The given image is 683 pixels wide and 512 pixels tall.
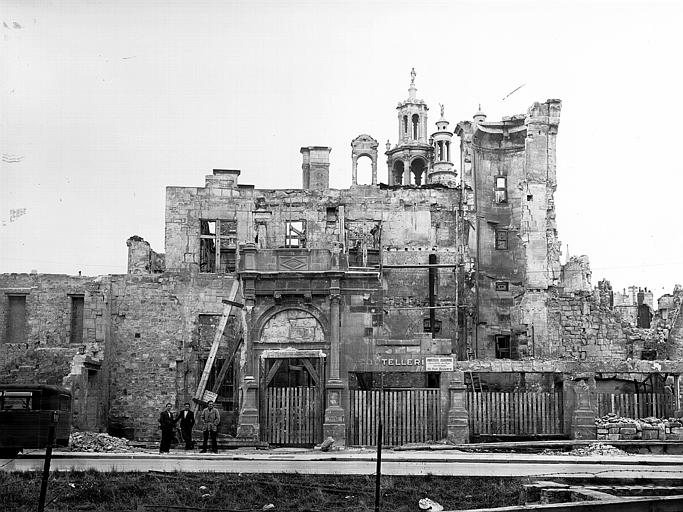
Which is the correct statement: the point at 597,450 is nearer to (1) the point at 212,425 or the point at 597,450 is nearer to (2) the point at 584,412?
(2) the point at 584,412

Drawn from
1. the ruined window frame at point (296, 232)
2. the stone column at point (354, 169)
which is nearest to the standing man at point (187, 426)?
the ruined window frame at point (296, 232)

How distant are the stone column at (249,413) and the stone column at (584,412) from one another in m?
9.81

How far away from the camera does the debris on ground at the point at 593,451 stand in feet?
93.3

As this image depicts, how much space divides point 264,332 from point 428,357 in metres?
5.24

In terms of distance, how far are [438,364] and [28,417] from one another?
42.0 ft

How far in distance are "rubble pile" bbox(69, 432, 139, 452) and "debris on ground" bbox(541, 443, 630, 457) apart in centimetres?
1215

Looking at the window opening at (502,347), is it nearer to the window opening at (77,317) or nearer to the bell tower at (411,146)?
the bell tower at (411,146)

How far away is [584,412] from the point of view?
106ft

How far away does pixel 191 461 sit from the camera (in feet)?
79.7

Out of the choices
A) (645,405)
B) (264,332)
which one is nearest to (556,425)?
(645,405)

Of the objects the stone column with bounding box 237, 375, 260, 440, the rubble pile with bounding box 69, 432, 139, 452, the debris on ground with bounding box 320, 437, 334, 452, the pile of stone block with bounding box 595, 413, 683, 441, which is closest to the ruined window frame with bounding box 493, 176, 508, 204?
the pile of stone block with bounding box 595, 413, 683, 441

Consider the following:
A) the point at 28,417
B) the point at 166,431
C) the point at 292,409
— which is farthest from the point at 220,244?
the point at 28,417

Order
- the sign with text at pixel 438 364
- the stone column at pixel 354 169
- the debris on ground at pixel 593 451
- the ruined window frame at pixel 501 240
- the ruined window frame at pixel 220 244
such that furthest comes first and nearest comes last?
the stone column at pixel 354 169, the ruined window frame at pixel 501 240, the ruined window frame at pixel 220 244, the sign with text at pixel 438 364, the debris on ground at pixel 593 451

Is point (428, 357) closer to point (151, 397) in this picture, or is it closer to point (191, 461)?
point (191, 461)
